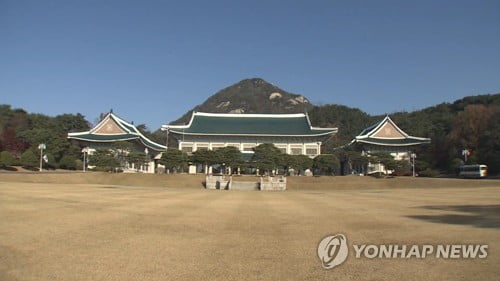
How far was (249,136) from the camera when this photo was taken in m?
68.2

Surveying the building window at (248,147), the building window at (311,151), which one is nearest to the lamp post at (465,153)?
the building window at (311,151)

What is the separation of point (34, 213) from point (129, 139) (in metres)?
54.2

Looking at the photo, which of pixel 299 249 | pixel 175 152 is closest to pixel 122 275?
pixel 299 249

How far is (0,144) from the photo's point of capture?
68562mm

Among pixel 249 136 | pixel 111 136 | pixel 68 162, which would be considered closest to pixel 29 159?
pixel 68 162

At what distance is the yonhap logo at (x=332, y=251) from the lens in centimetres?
835

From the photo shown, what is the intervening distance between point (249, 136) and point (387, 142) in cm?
2329

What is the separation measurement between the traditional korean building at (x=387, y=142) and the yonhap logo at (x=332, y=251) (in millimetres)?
60073

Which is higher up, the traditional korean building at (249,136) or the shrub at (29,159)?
the traditional korean building at (249,136)

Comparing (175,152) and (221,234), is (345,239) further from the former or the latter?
(175,152)

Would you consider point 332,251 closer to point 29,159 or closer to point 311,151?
point 29,159

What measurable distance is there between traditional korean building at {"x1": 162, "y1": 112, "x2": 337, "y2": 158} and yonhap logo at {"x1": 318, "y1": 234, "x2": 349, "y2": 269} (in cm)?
5648

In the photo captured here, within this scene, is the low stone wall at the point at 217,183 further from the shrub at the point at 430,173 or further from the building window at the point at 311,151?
the shrub at the point at 430,173

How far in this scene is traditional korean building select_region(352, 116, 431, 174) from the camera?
68.8 meters
